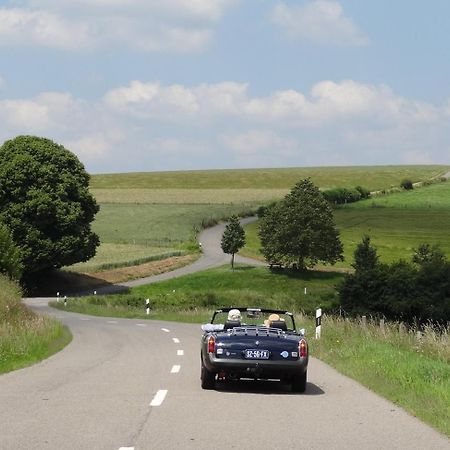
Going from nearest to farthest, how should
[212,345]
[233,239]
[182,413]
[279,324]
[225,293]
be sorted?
[182,413] → [212,345] → [279,324] → [225,293] → [233,239]

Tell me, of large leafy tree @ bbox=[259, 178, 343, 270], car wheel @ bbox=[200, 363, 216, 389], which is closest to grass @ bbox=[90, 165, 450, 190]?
large leafy tree @ bbox=[259, 178, 343, 270]

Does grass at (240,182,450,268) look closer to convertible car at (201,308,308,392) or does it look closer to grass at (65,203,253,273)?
grass at (65,203,253,273)

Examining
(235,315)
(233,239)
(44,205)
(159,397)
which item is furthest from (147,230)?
(159,397)

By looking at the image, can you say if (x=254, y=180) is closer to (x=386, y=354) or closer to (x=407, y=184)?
(x=407, y=184)

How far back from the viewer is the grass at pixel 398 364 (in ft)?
37.1

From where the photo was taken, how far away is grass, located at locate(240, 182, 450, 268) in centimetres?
9519

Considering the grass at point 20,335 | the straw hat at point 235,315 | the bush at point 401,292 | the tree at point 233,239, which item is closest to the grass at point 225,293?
the tree at point 233,239

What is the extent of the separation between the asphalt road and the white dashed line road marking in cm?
2

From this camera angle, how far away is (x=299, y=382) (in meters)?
13.4

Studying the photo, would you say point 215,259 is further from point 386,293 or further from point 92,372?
point 92,372

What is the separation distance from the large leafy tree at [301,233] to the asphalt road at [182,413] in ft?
225

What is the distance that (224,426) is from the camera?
9.62 metres

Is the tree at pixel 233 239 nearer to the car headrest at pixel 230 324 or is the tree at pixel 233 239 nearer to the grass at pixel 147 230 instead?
the grass at pixel 147 230

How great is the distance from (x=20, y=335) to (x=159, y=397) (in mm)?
→ 9630
